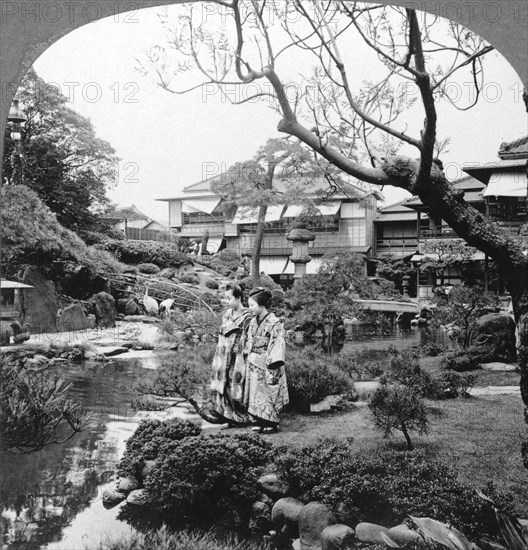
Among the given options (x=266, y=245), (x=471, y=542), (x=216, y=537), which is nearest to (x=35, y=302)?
(x=266, y=245)

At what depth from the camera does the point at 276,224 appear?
3986 millimetres

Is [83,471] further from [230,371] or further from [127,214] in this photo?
[127,214]

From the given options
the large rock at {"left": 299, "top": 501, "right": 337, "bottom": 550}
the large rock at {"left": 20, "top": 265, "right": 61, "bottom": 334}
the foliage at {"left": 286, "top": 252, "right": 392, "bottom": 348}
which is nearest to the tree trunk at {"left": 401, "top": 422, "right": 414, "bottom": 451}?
the large rock at {"left": 299, "top": 501, "right": 337, "bottom": 550}

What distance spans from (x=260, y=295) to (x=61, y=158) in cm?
160

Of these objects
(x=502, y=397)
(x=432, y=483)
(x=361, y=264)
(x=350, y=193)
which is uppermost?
(x=350, y=193)

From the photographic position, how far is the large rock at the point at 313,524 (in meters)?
3.30

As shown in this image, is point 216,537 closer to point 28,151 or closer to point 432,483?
point 432,483

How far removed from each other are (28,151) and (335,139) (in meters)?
1.96

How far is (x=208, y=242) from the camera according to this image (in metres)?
4.05

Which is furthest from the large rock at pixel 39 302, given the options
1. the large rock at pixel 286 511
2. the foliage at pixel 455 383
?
the foliage at pixel 455 383

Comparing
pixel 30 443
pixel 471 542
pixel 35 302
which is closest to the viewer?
pixel 471 542

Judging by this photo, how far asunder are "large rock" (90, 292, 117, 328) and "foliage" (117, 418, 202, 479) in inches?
30.7

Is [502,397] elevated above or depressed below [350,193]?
below

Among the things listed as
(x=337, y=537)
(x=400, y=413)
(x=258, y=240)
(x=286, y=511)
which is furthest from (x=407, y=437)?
(x=258, y=240)
